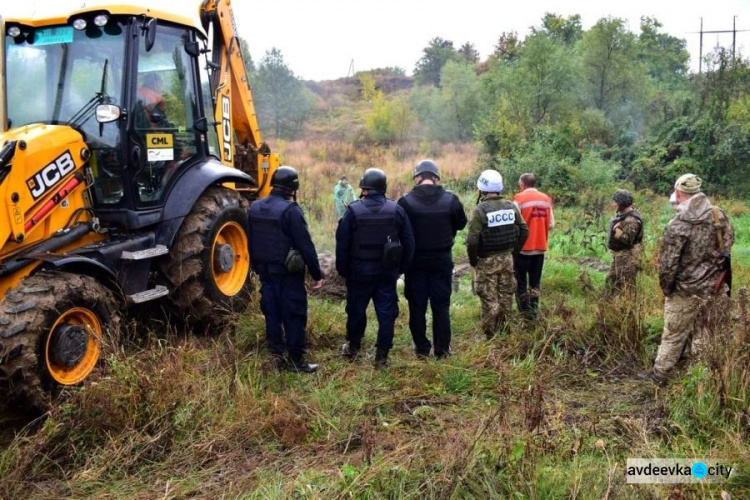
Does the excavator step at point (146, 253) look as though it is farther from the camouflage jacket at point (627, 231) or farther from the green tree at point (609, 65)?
the green tree at point (609, 65)

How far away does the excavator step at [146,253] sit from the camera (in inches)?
194

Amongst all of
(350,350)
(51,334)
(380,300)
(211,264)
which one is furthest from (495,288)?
(51,334)

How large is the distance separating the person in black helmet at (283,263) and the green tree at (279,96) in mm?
28481

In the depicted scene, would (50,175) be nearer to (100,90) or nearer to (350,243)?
(100,90)

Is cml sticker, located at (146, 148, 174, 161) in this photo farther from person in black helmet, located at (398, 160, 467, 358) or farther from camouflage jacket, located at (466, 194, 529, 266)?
camouflage jacket, located at (466, 194, 529, 266)

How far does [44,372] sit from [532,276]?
15.9 ft

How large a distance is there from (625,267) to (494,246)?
1.83 m

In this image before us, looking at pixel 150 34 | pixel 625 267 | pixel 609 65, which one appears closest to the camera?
pixel 150 34

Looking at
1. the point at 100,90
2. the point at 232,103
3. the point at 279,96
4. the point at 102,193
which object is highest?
the point at 279,96

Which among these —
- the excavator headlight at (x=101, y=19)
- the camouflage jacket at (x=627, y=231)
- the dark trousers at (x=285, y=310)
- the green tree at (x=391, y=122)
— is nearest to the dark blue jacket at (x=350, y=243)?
the dark trousers at (x=285, y=310)

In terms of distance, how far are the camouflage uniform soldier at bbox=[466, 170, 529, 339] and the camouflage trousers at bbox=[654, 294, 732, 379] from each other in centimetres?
149

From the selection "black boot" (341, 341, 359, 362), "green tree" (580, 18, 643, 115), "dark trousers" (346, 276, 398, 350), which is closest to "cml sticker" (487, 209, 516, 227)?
→ "dark trousers" (346, 276, 398, 350)

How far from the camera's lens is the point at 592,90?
65.3 ft

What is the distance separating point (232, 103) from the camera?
24.7 ft
